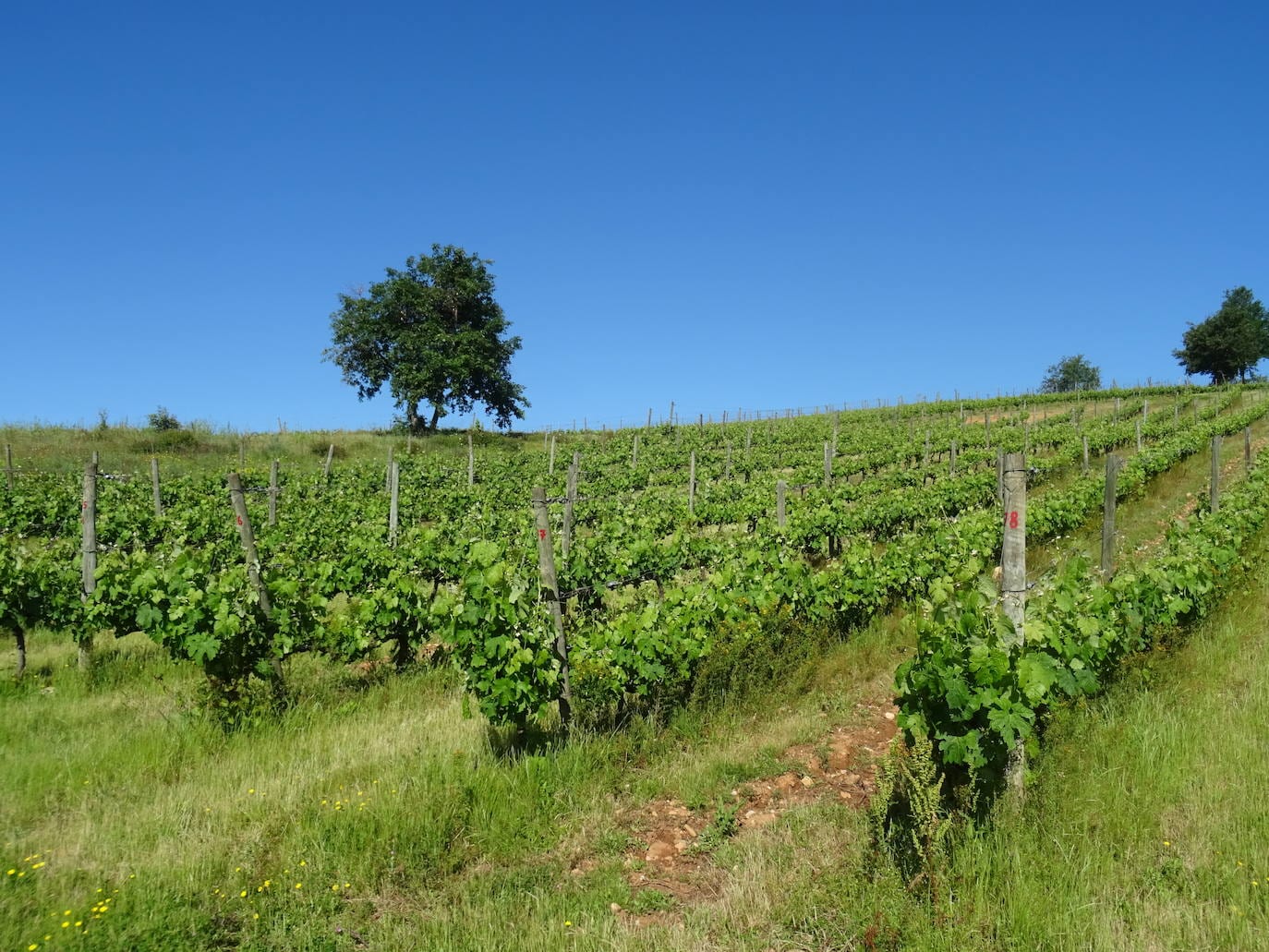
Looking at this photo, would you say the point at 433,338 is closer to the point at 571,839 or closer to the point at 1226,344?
the point at 571,839

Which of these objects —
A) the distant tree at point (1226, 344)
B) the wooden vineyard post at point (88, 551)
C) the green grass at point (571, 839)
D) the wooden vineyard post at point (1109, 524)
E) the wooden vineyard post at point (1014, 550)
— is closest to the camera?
the green grass at point (571, 839)

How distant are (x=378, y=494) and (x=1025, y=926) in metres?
21.5

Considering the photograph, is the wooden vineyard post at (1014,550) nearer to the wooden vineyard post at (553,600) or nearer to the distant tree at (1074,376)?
the wooden vineyard post at (553,600)

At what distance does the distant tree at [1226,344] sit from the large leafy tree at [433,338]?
58748 millimetres

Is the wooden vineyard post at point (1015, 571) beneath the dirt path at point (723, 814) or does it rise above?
above

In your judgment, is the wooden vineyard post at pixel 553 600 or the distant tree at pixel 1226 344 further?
the distant tree at pixel 1226 344

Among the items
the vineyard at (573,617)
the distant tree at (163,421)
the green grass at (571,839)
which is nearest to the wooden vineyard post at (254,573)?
the vineyard at (573,617)

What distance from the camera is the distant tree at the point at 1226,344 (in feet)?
195

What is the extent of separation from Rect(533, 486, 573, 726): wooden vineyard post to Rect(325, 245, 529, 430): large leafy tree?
3751 centimetres

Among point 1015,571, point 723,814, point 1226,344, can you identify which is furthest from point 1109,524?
point 1226,344

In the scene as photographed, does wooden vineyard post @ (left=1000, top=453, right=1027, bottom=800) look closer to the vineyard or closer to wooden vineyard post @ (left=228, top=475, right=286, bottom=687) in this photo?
the vineyard

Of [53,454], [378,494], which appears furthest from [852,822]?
[53,454]

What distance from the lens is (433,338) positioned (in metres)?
42.9

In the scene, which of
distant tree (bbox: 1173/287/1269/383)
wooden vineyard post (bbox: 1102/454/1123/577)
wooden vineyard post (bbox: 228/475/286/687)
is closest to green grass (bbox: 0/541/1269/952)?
wooden vineyard post (bbox: 228/475/286/687)
